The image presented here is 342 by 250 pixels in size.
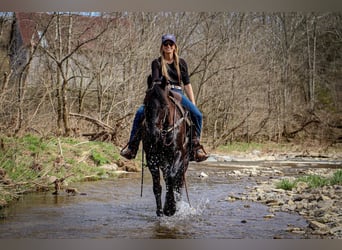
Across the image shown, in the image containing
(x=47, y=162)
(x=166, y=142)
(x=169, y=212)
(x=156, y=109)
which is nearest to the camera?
(x=156, y=109)

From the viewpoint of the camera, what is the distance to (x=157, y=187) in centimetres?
470

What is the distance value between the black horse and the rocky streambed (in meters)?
0.51

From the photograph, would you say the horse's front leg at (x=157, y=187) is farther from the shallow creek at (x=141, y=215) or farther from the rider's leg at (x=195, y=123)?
the rider's leg at (x=195, y=123)

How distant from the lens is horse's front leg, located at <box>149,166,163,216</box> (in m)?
4.67

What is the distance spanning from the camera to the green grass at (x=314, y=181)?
4.94 m

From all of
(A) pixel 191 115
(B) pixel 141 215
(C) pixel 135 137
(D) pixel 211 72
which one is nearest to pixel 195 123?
(A) pixel 191 115

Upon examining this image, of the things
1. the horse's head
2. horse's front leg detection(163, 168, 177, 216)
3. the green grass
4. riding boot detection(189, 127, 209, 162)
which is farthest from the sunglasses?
the green grass

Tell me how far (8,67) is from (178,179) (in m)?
2.04

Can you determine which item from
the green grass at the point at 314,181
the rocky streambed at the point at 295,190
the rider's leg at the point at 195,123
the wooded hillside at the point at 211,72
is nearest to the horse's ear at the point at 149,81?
the wooded hillside at the point at 211,72

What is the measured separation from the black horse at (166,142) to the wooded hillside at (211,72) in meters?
0.52

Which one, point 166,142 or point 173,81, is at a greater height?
point 173,81

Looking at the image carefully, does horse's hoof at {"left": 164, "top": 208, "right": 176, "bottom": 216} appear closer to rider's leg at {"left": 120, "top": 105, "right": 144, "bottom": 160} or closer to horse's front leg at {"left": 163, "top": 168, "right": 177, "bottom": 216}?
horse's front leg at {"left": 163, "top": 168, "right": 177, "bottom": 216}

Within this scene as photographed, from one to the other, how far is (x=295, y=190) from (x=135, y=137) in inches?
63.0

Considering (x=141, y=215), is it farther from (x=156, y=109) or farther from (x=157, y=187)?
(x=156, y=109)
